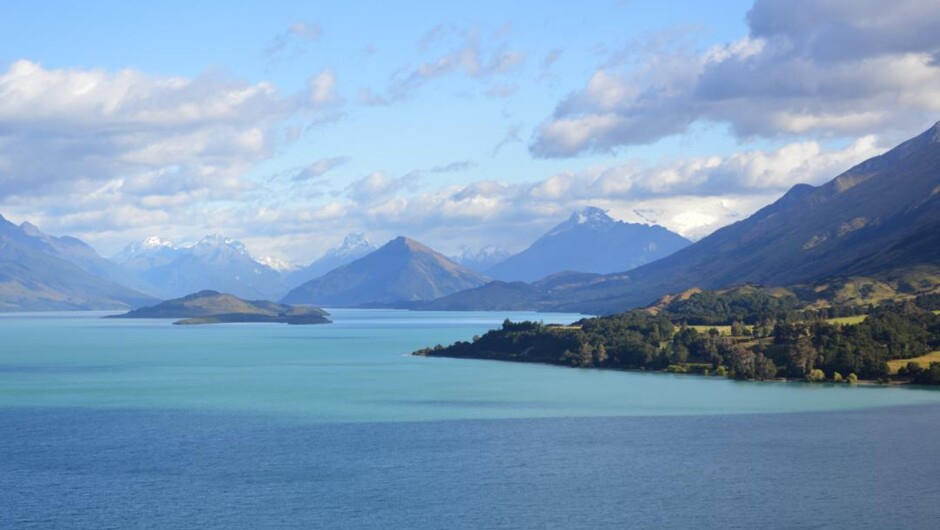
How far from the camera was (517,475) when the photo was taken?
90.8 meters

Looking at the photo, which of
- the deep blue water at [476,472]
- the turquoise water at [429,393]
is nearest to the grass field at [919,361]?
the turquoise water at [429,393]

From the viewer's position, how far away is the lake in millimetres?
77250

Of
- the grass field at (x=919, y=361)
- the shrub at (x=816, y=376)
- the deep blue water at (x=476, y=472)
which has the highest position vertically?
the grass field at (x=919, y=361)

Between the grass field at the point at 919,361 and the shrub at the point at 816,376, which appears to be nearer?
the grass field at the point at 919,361

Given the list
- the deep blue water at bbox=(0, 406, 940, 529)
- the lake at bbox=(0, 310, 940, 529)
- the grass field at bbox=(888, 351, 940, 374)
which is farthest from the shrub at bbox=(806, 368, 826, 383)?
the deep blue water at bbox=(0, 406, 940, 529)

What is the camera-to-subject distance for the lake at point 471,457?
3041 inches

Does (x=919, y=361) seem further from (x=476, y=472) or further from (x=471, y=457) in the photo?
(x=476, y=472)

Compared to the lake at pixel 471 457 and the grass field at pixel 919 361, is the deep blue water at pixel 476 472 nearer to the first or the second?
the lake at pixel 471 457

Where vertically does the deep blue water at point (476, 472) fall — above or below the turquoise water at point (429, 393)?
below

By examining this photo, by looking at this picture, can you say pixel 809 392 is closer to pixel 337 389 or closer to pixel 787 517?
pixel 337 389

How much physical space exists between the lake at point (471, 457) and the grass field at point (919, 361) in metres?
12.6

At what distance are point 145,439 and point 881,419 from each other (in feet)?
246

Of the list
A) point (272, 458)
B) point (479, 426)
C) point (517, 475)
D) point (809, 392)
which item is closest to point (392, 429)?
point (479, 426)

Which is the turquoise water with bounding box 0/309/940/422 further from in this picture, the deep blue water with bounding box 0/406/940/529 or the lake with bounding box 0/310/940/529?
the deep blue water with bounding box 0/406/940/529
